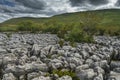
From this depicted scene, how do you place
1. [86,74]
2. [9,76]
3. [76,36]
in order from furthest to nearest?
1. [76,36]
2. [86,74]
3. [9,76]

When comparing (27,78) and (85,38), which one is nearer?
(27,78)

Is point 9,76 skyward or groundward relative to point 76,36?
groundward

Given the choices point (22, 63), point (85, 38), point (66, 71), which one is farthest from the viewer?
point (85, 38)

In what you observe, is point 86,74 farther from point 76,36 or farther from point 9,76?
point 76,36

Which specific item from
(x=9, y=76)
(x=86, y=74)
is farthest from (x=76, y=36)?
(x=9, y=76)

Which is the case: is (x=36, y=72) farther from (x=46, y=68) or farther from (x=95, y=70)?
(x=95, y=70)

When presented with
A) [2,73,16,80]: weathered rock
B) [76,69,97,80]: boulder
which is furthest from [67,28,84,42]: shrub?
[2,73,16,80]: weathered rock

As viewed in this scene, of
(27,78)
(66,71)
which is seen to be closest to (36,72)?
(27,78)

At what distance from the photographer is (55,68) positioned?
48094 millimetres

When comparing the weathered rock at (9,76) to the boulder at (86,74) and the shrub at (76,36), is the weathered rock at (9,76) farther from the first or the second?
the shrub at (76,36)

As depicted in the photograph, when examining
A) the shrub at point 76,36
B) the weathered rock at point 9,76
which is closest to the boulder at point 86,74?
the weathered rock at point 9,76

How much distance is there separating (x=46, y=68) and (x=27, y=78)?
565 cm

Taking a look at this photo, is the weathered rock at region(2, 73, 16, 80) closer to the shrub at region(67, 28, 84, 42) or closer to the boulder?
the boulder

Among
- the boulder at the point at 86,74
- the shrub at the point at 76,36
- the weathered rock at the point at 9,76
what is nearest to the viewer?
the weathered rock at the point at 9,76
